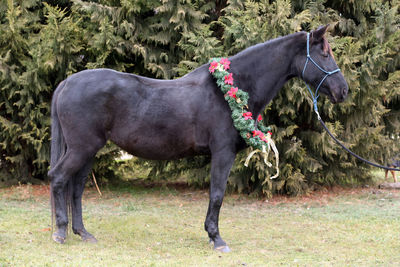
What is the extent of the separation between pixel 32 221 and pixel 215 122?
3287 mm

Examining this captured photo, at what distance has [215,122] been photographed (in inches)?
181

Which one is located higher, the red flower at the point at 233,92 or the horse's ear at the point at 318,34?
the horse's ear at the point at 318,34

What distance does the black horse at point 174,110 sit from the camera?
459 centimetres

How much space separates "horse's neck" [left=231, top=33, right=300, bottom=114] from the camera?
4707 mm

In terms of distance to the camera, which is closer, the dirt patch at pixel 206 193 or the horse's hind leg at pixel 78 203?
the horse's hind leg at pixel 78 203

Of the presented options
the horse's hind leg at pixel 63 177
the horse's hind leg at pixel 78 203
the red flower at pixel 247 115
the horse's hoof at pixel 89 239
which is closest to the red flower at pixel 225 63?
the red flower at pixel 247 115

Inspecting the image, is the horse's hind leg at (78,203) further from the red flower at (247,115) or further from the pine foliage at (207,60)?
the pine foliage at (207,60)

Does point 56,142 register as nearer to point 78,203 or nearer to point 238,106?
point 78,203

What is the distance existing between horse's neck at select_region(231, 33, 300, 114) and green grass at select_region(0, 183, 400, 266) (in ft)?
5.71

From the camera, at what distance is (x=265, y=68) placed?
186 inches

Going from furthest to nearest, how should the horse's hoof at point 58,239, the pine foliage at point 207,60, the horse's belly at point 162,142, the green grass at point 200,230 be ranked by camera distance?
the pine foliage at point 207,60, the horse's hoof at point 58,239, the horse's belly at point 162,142, the green grass at point 200,230

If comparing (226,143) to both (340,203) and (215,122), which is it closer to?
(215,122)

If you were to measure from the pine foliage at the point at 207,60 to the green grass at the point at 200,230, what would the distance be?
26.7 inches

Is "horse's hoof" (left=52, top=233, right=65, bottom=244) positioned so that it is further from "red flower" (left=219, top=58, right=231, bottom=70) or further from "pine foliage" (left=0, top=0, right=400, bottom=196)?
"pine foliage" (left=0, top=0, right=400, bottom=196)
